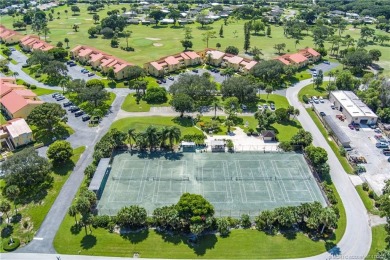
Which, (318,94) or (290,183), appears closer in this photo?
(290,183)

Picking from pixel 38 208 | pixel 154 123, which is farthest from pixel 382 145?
pixel 38 208

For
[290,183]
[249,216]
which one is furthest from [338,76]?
[249,216]

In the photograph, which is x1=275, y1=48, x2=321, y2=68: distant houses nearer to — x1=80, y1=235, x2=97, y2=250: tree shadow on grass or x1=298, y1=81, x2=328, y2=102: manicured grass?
x1=298, y1=81, x2=328, y2=102: manicured grass

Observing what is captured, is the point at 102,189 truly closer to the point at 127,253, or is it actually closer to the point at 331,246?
the point at 127,253

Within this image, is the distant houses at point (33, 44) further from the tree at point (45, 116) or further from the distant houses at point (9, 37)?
the tree at point (45, 116)

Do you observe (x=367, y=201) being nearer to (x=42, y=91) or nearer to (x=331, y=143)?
(x=331, y=143)

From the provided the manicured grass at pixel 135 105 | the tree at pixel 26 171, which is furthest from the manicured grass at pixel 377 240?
the manicured grass at pixel 135 105
